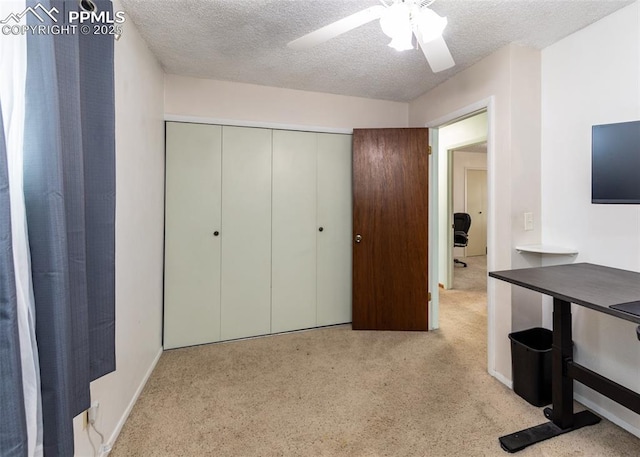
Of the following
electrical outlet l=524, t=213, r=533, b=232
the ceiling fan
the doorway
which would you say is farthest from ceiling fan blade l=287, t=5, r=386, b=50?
the doorway

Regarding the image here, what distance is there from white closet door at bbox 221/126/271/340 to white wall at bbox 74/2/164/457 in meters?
0.55

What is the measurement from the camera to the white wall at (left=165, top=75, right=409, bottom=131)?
2598 mm

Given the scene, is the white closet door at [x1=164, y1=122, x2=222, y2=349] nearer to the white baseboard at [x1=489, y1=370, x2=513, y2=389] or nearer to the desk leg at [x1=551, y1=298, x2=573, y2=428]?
the white baseboard at [x1=489, y1=370, x2=513, y2=389]

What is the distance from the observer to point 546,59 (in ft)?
6.84

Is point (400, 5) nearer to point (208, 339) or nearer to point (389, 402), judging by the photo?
point (389, 402)

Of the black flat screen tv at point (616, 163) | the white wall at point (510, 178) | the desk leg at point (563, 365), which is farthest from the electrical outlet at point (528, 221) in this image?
the desk leg at point (563, 365)

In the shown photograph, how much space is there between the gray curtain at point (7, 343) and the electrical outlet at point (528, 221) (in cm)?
259

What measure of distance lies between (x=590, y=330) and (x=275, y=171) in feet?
8.59

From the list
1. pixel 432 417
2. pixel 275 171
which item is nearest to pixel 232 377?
pixel 432 417

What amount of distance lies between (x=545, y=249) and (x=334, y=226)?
174 cm

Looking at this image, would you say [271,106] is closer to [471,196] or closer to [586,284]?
[586,284]

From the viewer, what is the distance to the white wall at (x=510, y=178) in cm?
204

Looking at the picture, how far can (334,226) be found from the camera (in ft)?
10.00

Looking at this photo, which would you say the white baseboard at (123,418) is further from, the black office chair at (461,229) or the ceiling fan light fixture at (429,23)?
the black office chair at (461,229)
